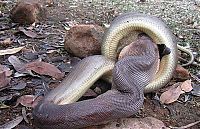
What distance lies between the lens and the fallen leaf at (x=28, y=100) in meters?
2.33

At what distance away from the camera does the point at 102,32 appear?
2.97m

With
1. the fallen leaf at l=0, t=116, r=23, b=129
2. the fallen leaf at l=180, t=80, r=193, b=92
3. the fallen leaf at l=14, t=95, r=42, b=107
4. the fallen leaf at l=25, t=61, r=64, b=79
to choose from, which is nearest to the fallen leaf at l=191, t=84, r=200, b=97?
the fallen leaf at l=180, t=80, r=193, b=92

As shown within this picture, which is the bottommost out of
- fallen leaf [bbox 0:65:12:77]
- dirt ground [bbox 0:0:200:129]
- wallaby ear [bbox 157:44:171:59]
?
dirt ground [bbox 0:0:200:129]

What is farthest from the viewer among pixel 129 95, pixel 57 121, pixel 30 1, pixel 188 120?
pixel 30 1

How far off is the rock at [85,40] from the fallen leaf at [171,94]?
615mm

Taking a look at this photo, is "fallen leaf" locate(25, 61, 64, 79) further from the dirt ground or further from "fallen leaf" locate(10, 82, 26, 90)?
"fallen leaf" locate(10, 82, 26, 90)

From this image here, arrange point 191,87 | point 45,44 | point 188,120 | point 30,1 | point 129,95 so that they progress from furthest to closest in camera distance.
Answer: point 30,1
point 45,44
point 191,87
point 188,120
point 129,95

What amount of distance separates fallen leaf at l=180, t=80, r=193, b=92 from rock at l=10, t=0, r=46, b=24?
1663mm

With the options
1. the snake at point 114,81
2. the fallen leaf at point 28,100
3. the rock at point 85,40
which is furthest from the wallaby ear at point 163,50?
the fallen leaf at point 28,100

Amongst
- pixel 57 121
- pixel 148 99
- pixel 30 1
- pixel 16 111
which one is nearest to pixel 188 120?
pixel 148 99

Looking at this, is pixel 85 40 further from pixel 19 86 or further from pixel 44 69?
pixel 19 86

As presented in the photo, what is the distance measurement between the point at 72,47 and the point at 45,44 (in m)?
0.39

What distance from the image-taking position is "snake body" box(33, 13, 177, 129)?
198 centimetres

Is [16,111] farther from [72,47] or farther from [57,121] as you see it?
[72,47]
